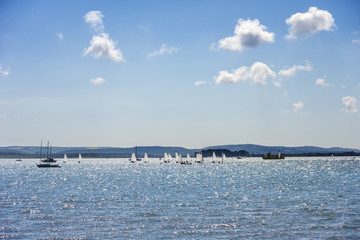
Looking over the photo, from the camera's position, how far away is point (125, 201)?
57031mm

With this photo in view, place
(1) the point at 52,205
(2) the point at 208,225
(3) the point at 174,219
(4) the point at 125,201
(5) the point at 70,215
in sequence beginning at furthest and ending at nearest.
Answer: (4) the point at 125,201 → (1) the point at 52,205 → (5) the point at 70,215 → (3) the point at 174,219 → (2) the point at 208,225

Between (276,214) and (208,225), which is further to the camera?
(276,214)

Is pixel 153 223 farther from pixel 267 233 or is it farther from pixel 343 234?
pixel 343 234

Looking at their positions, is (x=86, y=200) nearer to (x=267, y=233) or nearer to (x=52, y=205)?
(x=52, y=205)

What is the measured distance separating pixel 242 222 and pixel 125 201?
2312 cm

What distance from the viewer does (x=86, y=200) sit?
191 feet

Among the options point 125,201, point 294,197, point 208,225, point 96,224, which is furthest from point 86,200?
point 294,197

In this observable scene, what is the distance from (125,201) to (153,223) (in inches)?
744

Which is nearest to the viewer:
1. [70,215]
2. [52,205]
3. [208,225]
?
[208,225]

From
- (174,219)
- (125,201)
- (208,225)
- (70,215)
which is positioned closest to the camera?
(208,225)

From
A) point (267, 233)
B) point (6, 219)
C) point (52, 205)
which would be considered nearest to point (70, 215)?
point (6, 219)

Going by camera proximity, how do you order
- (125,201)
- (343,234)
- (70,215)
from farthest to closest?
1. (125,201)
2. (70,215)
3. (343,234)

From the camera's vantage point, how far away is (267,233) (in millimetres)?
34125

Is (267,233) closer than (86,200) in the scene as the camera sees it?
Yes
